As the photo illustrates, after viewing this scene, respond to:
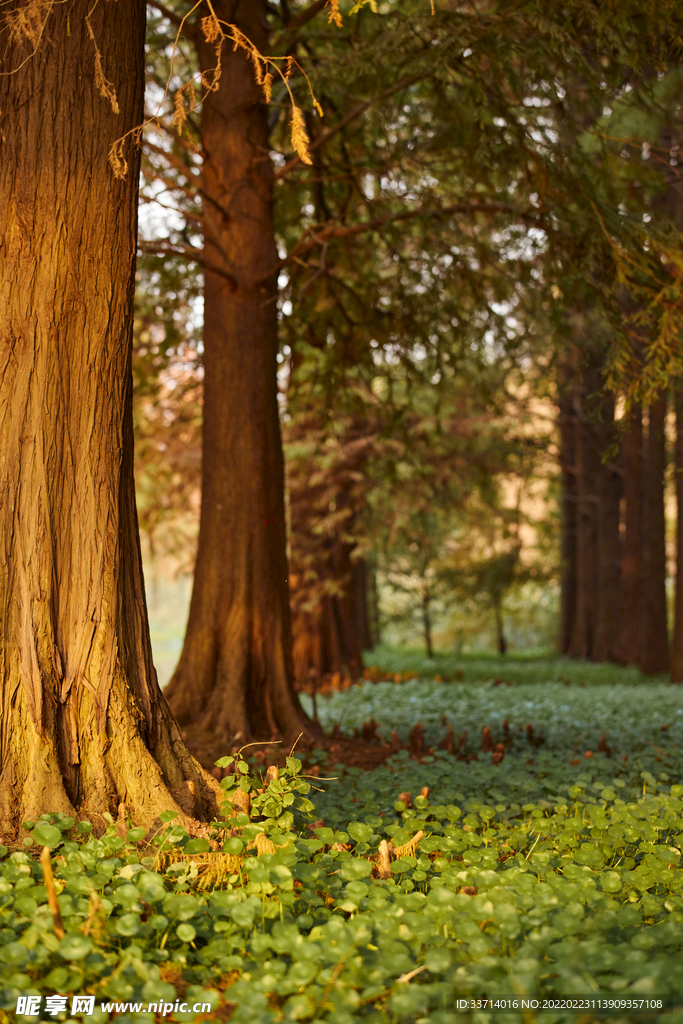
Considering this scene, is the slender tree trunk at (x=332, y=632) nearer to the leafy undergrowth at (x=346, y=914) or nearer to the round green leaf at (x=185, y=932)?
the leafy undergrowth at (x=346, y=914)

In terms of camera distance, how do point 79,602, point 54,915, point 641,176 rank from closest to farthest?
point 54,915, point 79,602, point 641,176

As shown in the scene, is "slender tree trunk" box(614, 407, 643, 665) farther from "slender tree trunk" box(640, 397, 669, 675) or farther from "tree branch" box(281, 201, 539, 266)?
"tree branch" box(281, 201, 539, 266)

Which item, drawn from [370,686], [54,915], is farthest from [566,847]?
[370,686]

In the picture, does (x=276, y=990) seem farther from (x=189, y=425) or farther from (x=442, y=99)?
(x=189, y=425)

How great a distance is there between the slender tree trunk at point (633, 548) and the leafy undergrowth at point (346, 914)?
9883 millimetres

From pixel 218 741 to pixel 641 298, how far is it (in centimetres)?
487

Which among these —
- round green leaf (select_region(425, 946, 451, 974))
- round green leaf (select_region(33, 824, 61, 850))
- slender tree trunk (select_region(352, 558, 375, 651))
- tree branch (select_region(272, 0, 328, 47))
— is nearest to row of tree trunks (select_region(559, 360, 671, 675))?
slender tree trunk (select_region(352, 558, 375, 651))

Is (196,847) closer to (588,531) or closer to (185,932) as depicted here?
(185,932)

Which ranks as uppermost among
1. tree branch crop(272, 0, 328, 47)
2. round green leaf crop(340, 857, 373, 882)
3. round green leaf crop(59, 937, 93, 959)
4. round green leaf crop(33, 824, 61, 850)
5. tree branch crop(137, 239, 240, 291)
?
tree branch crop(272, 0, 328, 47)

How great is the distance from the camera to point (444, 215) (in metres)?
6.95

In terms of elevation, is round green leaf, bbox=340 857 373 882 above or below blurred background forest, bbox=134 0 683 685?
below

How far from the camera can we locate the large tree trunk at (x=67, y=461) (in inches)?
127

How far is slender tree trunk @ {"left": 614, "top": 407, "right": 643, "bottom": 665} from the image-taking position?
13.2m

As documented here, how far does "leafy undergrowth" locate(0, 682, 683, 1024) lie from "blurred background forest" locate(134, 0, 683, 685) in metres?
3.15
